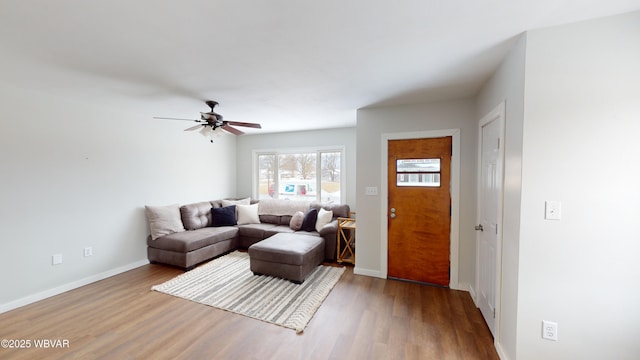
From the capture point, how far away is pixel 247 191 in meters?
5.97

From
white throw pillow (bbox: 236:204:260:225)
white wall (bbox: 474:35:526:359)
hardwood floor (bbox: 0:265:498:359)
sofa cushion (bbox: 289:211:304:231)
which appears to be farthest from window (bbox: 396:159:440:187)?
white throw pillow (bbox: 236:204:260:225)

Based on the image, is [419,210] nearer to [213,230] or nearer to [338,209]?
[338,209]

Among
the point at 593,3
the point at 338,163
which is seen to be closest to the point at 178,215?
the point at 338,163

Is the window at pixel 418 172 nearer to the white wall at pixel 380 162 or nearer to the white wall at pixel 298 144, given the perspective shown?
the white wall at pixel 380 162

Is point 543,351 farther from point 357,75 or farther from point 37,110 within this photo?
point 37,110

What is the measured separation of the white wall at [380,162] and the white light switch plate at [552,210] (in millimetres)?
→ 1416

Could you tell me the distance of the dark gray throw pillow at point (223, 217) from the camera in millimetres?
4694

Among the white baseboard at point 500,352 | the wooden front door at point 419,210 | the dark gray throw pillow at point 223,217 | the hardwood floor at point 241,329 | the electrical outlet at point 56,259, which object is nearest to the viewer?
the white baseboard at point 500,352

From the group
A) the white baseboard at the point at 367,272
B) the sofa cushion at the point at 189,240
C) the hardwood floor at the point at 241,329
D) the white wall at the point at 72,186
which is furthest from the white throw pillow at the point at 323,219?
the white wall at the point at 72,186

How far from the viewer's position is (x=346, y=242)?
3895 millimetres

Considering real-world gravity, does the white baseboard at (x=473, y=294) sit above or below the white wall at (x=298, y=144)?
below

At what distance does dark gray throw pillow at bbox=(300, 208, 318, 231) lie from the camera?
4.41 m

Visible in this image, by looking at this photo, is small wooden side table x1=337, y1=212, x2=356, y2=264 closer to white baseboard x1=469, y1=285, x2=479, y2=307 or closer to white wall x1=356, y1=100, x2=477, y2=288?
white wall x1=356, y1=100, x2=477, y2=288

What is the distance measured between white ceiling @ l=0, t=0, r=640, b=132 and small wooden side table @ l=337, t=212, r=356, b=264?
1.99 m
